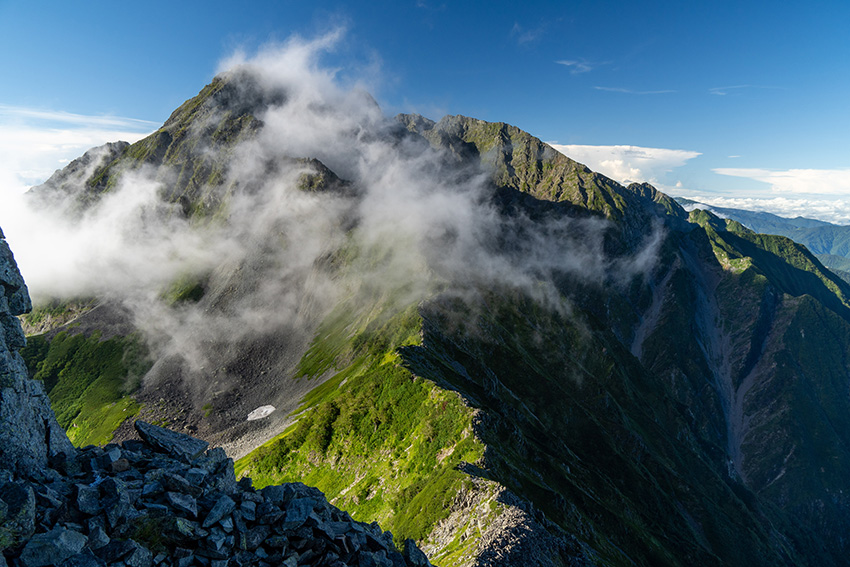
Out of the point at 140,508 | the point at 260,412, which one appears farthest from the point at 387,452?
the point at 260,412

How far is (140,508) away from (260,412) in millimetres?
157121

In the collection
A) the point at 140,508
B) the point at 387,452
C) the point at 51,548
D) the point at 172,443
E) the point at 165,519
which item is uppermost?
the point at 51,548

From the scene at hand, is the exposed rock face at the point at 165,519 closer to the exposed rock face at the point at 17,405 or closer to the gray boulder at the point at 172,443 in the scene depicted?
the gray boulder at the point at 172,443

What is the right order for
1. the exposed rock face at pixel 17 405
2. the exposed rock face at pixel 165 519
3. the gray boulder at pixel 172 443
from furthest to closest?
the gray boulder at pixel 172 443 < the exposed rock face at pixel 17 405 < the exposed rock face at pixel 165 519

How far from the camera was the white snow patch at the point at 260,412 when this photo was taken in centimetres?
15850

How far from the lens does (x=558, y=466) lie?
102 metres

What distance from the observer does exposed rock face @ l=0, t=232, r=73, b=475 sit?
2219cm

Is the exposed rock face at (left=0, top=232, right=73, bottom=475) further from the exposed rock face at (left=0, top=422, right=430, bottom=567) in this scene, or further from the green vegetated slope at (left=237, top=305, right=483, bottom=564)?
the green vegetated slope at (left=237, top=305, right=483, bottom=564)

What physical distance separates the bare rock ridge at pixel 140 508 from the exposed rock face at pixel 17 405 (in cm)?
8

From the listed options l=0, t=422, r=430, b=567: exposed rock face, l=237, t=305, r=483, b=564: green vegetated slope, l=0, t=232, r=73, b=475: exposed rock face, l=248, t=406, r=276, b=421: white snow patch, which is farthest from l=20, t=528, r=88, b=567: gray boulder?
l=248, t=406, r=276, b=421: white snow patch

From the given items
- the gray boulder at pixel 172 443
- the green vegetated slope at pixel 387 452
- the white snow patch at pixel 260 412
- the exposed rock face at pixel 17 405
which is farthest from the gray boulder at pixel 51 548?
the white snow patch at pixel 260 412

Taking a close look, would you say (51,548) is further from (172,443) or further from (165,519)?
(172,443)

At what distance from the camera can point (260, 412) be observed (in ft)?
533

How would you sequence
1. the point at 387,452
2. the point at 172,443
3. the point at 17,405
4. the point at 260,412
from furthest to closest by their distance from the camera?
the point at 260,412 < the point at 387,452 < the point at 172,443 < the point at 17,405
